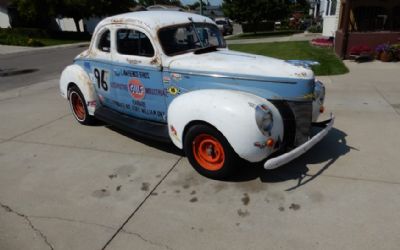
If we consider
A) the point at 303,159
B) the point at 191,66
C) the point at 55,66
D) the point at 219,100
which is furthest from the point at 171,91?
the point at 55,66

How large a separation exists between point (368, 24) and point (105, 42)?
13.5 m

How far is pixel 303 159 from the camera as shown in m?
4.88

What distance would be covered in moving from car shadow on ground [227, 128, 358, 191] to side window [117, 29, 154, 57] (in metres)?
2.13

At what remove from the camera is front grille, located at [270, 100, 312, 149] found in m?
4.21

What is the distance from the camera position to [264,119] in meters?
3.87

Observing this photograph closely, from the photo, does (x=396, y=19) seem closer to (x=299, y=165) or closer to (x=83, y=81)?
(x=299, y=165)

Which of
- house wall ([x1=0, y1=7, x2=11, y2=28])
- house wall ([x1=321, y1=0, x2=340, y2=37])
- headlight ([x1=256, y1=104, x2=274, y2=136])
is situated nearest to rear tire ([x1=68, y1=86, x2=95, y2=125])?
headlight ([x1=256, y1=104, x2=274, y2=136])

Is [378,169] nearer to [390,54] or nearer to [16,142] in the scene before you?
[16,142]

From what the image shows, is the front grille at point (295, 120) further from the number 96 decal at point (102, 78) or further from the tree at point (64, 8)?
the tree at point (64, 8)

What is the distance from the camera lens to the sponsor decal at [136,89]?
17.1 ft

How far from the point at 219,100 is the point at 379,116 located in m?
4.05

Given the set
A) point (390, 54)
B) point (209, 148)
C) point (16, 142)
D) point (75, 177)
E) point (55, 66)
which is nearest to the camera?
point (209, 148)

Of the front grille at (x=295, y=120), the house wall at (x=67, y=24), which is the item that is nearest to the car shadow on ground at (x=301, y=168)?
the front grille at (x=295, y=120)

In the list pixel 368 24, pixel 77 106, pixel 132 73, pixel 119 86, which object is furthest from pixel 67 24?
pixel 132 73
